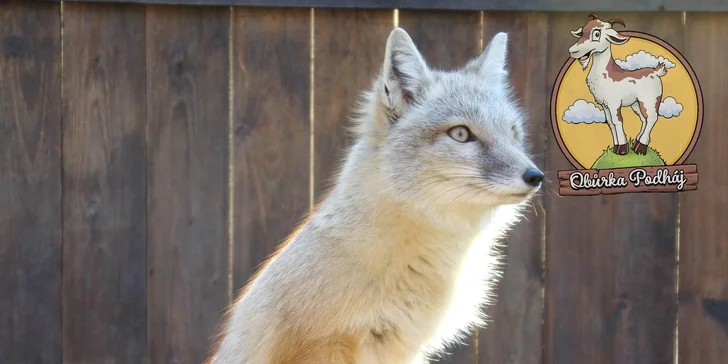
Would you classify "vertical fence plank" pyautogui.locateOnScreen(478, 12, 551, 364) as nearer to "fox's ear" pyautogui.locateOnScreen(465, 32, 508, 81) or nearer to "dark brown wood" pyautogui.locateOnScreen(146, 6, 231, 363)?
"fox's ear" pyautogui.locateOnScreen(465, 32, 508, 81)

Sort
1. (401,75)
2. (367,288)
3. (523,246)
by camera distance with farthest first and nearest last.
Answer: (523,246)
(401,75)
(367,288)

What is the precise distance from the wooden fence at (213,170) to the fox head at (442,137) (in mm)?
1224

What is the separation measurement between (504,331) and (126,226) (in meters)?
2.02

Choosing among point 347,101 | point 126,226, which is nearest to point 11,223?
point 126,226

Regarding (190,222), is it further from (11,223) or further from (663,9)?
(663,9)

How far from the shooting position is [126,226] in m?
4.86

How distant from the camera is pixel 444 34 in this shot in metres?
4.89

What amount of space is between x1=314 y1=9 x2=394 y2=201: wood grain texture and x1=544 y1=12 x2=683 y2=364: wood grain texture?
90cm

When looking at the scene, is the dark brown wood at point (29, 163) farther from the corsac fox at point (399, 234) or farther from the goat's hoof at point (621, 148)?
the goat's hoof at point (621, 148)

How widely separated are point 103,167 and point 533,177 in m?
2.51

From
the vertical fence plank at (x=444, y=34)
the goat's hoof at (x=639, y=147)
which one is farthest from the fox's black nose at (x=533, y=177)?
the goat's hoof at (x=639, y=147)

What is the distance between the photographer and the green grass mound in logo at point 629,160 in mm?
4937

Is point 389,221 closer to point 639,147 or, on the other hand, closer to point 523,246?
point 523,246

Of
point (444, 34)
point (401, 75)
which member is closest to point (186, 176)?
point (444, 34)
